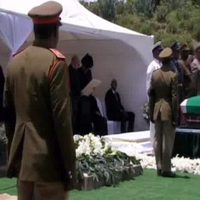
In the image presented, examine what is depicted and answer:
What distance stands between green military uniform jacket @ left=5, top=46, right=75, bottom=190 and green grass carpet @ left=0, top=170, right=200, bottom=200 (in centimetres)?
367

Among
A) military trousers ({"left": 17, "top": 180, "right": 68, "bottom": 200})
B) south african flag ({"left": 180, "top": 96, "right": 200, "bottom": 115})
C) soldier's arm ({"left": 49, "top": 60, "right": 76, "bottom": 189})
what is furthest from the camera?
south african flag ({"left": 180, "top": 96, "right": 200, "bottom": 115})

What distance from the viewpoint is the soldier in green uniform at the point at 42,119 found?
4148 mm

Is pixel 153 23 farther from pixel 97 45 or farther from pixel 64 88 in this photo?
pixel 64 88

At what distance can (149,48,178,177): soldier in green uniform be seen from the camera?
30.8ft

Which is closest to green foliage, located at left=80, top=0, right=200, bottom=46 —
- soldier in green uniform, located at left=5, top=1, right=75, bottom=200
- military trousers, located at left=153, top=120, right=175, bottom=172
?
military trousers, located at left=153, top=120, right=175, bottom=172

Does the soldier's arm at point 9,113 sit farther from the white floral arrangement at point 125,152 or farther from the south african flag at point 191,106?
the south african flag at point 191,106

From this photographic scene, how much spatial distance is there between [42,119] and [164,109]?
531 cm

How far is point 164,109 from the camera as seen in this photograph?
9.42m

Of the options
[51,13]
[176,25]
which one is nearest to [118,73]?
[51,13]

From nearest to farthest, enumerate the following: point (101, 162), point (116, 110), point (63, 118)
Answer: point (63, 118) → point (101, 162) → point (116, 110)

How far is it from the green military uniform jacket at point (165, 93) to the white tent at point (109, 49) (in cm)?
382

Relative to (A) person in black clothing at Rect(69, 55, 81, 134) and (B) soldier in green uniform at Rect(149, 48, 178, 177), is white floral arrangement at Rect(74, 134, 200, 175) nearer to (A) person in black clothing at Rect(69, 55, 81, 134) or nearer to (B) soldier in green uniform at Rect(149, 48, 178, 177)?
(B) soldier in green uniform at Rect(149, 48, 178, 177)

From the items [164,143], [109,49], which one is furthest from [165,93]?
[109,49]

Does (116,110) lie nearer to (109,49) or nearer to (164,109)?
(109,49)
